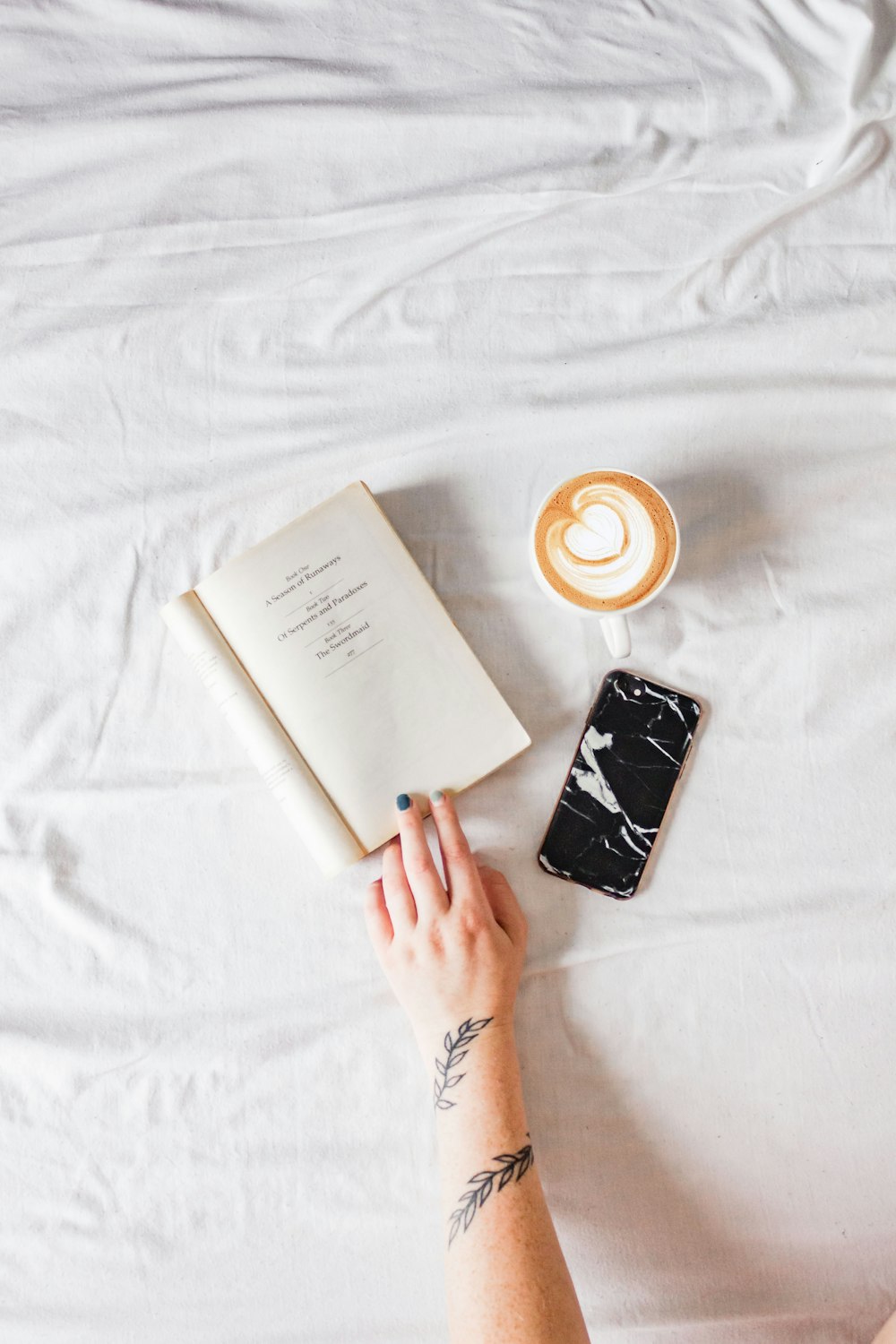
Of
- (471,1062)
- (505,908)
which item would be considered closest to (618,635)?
(505,908)

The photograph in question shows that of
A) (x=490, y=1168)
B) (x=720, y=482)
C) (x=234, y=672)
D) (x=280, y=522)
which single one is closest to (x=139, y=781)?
(x=234, y=672)

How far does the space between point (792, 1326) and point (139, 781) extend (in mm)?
678

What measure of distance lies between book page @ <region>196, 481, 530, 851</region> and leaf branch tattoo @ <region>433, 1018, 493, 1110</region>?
0.52ft

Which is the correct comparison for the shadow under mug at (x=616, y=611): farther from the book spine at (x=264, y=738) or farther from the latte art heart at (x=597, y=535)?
the book spine at (x=264, y=738)

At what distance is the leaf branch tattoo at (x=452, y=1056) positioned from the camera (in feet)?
2.19

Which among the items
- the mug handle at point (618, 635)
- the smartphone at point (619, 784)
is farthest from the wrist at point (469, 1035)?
the mug handle at point (618, 635)

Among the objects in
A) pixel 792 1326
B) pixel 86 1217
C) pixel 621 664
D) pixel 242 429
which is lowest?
pixel 792 1326

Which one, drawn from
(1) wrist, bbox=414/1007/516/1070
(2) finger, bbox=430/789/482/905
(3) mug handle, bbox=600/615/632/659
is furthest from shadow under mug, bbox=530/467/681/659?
(1) wrist, bbox=414/1007/516/1070

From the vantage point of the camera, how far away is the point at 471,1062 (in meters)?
0.67

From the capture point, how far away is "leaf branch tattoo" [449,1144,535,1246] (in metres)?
0.64

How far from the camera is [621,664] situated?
2.42ft

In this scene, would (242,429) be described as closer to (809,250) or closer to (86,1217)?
(809,250)

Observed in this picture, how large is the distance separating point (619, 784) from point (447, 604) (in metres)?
0.21

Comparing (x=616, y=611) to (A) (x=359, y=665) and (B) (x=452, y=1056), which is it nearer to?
(A) (x=359, y=665)
